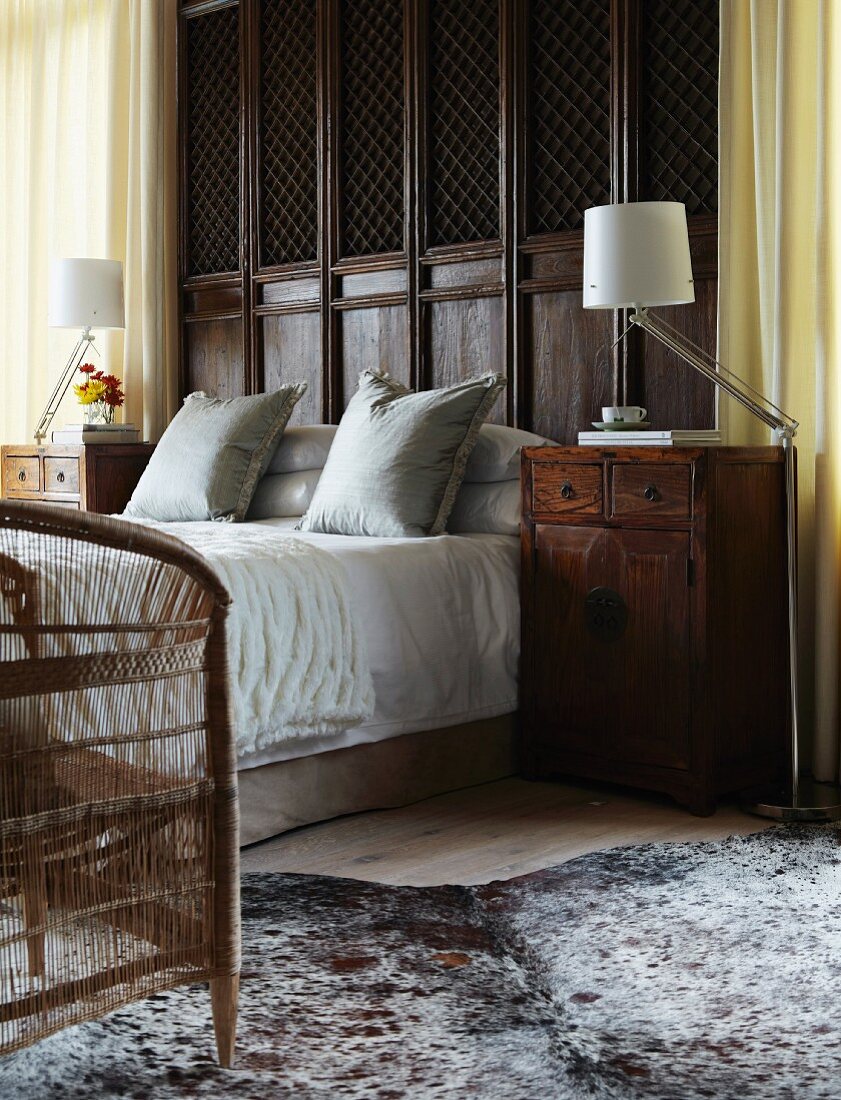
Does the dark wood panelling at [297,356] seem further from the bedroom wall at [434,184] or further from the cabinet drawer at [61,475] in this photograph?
the cabinet drawer at [61,475]

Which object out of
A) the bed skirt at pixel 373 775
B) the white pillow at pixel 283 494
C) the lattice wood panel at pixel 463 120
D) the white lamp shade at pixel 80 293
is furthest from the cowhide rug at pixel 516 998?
the white lamp shade at pixel 80 293

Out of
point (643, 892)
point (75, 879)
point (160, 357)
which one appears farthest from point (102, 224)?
point (75, 879)

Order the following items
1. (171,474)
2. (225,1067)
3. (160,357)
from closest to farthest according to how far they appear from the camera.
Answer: (225,1067)
(171,474)
(160,357)

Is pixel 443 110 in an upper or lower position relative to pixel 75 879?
upper

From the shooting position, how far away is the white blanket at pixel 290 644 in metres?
2.87

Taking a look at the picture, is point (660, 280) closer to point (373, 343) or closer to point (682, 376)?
point (682, 376)

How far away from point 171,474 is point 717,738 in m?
2.00

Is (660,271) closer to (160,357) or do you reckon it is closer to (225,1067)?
(225,1067)

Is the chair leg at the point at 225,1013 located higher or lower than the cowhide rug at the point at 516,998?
higher

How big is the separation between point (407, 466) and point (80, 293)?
6.58 feet

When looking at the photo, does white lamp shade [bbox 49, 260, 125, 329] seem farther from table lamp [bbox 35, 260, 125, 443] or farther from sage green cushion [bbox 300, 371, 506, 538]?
sage green cushion [bbox 300, 371, 506, 538]

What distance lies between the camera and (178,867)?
1762 mm

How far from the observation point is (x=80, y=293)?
196 inches

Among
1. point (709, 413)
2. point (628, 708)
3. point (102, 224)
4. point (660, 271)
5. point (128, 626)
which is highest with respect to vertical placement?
point (102, 224)
